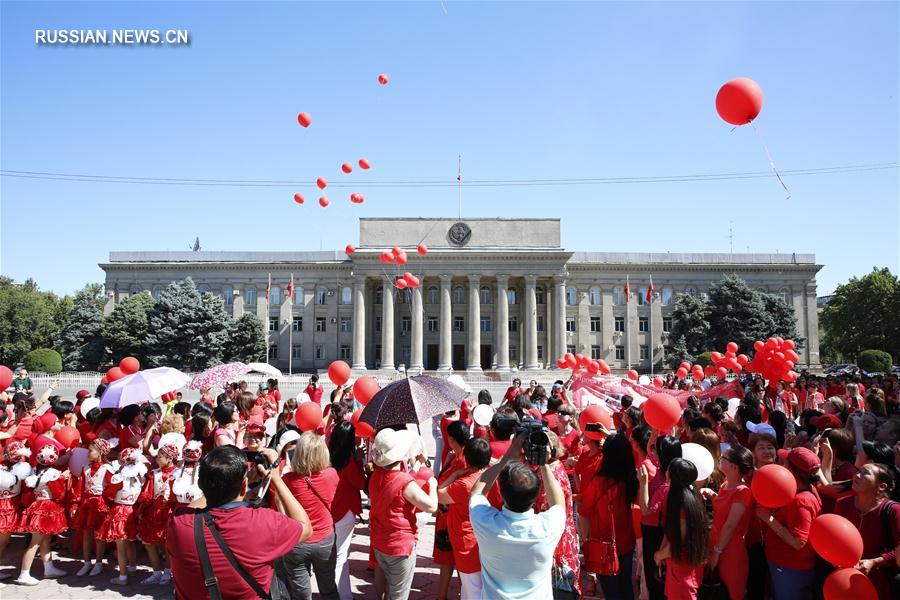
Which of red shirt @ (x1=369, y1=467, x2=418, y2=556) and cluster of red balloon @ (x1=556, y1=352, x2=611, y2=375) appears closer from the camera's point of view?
red shirt @ (x1=369, y1=467, x2=418, y2=556)

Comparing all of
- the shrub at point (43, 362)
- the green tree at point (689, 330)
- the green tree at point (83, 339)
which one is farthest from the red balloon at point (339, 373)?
the green tree at point (83, 339)

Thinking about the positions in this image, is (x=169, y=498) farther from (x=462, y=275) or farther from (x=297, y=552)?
(x=462, y=275)

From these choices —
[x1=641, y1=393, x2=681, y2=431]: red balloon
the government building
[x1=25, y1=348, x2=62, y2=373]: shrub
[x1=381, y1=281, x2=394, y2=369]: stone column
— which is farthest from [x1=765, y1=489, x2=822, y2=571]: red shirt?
[x1=25, y1=348, x2=62, y2=373]: shrub

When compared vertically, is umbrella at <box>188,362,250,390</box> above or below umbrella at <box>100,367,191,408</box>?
below

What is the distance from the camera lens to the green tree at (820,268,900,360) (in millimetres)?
51469

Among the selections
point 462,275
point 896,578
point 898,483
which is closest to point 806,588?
point 896,578

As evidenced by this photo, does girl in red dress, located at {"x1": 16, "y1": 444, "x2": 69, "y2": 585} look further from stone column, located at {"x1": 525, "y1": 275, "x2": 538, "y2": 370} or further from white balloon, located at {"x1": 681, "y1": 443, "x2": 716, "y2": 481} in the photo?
stone column, located at {"x1": 525, "y1": 275, "x2": 538, "y2": 370}

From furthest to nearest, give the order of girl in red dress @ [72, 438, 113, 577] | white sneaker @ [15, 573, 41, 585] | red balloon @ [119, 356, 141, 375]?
red balloon @ [119, 356, 141, 375]
girl in red dress @ [72, 438, 113, 577]
white sneaker @ [15, 573, 41, 585]

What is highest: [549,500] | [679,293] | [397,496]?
[679,293]

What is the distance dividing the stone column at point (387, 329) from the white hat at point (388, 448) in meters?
49.2

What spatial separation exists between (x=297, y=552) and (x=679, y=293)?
5844 cm

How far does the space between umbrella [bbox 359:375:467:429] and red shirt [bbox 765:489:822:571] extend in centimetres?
332

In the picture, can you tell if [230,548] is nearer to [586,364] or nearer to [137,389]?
[137,389]

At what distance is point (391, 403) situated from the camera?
21.2 feet
